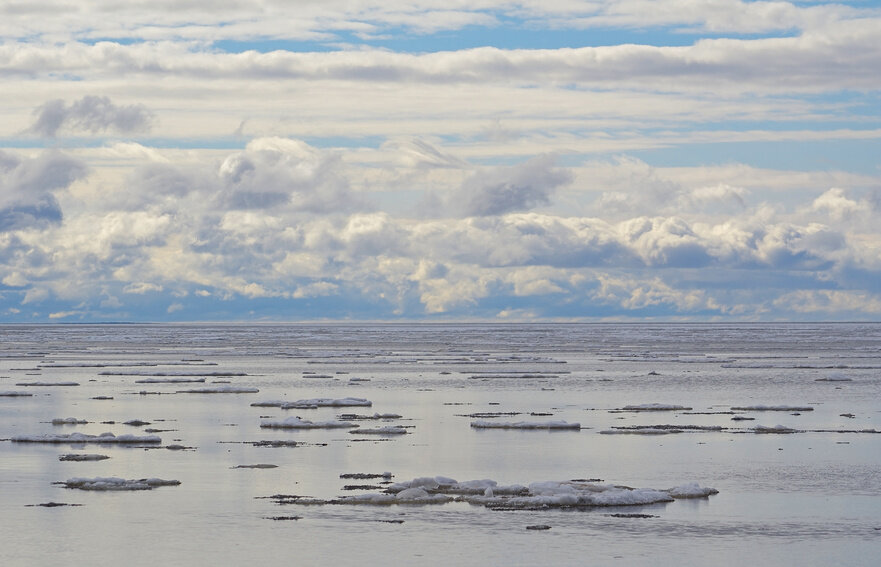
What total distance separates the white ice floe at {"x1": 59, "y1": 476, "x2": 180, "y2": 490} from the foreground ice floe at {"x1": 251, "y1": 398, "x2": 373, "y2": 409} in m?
19.9

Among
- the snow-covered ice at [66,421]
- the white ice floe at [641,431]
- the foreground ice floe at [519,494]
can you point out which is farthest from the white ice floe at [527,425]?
the snow-covered ice at [66,421]

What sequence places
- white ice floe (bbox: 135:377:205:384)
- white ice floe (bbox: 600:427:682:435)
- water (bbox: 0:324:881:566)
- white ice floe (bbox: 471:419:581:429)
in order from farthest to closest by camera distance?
white ice floe (bbox: 135:377:205:384) → white ice floe (bbox: 471:419:581:429) → white ice floe (bbox: 600:427:682:435) → water (bbox: 0:324:881:566)

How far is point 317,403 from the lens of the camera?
156ft

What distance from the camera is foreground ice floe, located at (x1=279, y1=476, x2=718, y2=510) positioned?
23.9 meters

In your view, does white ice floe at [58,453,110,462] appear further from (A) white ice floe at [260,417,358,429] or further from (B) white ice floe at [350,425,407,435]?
(A) white ice floe at [260,417,358,429]

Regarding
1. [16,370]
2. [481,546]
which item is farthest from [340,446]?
[16,370]

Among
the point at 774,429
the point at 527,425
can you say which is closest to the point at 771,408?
the point at 774,429

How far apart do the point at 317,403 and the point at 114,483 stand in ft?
70.3

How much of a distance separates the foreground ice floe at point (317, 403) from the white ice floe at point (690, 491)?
23.6 meters

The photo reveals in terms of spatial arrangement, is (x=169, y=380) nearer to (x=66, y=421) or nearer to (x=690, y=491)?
(x=66, y=421)

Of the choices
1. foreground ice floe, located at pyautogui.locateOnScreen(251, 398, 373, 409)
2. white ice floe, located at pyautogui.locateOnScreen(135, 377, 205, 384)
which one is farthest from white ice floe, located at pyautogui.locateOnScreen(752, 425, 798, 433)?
white ice floe, located at pyautogui.locateOnScreen(135, 377, 205, 384)

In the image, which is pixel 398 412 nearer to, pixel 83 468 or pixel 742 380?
pixel 83 468

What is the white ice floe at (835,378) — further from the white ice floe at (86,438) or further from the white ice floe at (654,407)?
the white ice floe at (86,438)

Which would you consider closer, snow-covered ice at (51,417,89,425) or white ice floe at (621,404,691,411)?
Answer: snow-covered ice at (51,417,89,425)
